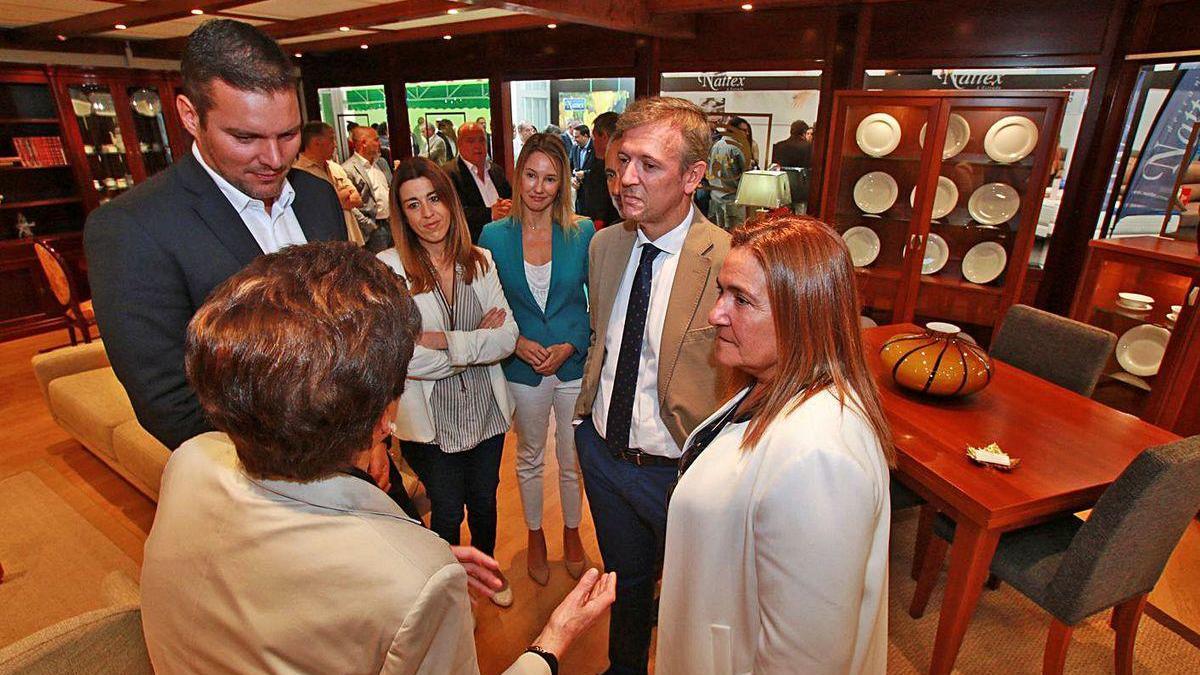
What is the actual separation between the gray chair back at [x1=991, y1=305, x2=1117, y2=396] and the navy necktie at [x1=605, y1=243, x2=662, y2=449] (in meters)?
1.91

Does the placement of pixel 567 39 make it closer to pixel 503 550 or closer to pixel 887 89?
pixel 887 89

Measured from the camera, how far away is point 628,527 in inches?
71.2

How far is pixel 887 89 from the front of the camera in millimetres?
4121

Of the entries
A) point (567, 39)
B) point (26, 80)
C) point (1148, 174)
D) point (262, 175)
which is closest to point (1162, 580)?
point (1148, 174)

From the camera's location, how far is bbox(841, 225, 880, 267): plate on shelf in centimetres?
432

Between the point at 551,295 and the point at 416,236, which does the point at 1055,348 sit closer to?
the point at 551,295

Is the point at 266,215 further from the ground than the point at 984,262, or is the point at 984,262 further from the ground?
the point at 266,215

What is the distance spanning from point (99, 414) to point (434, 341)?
8.11 feet

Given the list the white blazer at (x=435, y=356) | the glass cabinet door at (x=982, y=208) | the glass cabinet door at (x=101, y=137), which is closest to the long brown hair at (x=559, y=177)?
the white blazer at (x=435, y=356)

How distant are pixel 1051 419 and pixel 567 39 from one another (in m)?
4.84

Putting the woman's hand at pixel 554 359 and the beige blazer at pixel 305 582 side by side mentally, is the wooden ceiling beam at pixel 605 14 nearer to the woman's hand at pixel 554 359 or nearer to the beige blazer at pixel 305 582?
the woman's hand at pixel 554 359

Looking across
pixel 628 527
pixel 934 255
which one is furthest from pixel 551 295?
pixel 934 255

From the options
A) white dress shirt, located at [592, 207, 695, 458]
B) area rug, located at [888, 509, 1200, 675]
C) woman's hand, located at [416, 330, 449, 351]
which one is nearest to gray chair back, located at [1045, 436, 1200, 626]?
area rug, located at [888, 509, 1200, 675]

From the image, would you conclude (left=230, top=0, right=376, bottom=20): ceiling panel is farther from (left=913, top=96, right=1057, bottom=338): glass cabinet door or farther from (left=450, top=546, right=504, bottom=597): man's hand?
(left=450, top=546, right=504, bottom=597): man's hand
